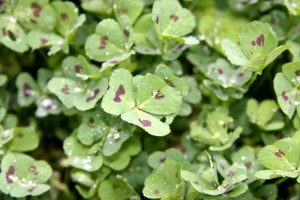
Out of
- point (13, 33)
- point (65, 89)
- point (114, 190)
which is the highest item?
point (13, 33)

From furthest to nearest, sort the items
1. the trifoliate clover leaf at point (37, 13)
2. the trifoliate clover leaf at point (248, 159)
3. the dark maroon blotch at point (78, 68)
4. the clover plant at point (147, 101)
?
1. the trifoliate clover leaf at point (37, 13)
2. the dark maroon blotch at point (78, 68)
3. the trifoliate clover leaf at point (248, 159)
4. the clover plant at point (147, 101)

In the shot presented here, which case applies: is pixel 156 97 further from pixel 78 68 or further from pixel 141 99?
pixel 78 68

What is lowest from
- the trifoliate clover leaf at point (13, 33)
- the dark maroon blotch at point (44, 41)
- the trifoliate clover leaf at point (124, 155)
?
the trifoliate clover leaf at point (124, 155)

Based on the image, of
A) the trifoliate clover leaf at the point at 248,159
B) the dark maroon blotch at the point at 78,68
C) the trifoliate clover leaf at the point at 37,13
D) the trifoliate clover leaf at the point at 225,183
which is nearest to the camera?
the trifoliate clover leaf at the point at 225,183

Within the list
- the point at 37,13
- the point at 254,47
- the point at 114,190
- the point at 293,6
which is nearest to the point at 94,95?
the point at 114,190

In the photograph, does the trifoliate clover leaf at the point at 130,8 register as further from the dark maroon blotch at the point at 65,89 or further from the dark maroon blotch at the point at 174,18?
the dark maroon blotch at the point at 65,89

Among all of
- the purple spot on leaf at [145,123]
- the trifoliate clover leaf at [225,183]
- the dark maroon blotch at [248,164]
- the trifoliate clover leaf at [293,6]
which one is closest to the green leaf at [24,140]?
the purple spot on leaf at [145,123]

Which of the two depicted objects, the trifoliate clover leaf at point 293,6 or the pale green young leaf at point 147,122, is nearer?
the pale green young leaf at point 147,122
